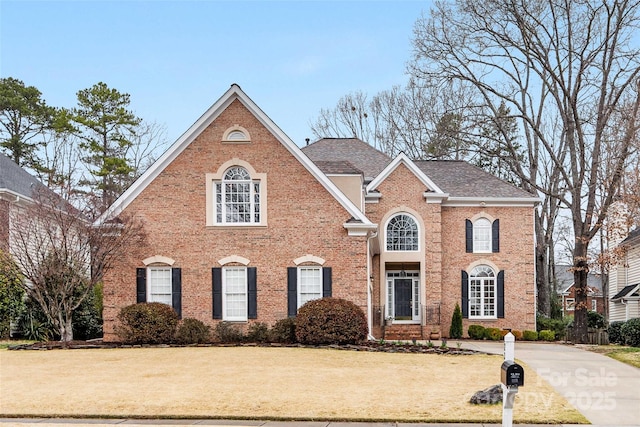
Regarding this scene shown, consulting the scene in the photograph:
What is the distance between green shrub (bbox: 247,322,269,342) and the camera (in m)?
22.8

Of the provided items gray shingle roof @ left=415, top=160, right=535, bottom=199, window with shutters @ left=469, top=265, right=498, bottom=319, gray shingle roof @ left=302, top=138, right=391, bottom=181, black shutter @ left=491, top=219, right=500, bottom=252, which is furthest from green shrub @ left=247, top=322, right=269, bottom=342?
black shutter @ left=491, top=219, right=500, bottom=252

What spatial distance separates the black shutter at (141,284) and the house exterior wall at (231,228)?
6.2 inches

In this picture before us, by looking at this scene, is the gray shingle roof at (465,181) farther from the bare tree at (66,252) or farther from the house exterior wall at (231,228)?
the bare tree at (66,252)

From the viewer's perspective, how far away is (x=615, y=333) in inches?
1217

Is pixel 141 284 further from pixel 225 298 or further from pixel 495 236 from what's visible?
pixel 495 236

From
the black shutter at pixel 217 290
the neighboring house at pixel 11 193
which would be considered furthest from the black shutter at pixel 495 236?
the neighboring house at pixel 11 193

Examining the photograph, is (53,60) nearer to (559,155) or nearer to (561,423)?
(561,423)

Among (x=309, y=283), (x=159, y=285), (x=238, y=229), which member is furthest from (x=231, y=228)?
(x=309, y=283)

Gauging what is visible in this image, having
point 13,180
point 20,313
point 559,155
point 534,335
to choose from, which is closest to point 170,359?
point 20,313

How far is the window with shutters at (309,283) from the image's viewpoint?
23672 millimetres

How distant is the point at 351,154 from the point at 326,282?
11.7 metres

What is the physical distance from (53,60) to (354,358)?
12.3 meters

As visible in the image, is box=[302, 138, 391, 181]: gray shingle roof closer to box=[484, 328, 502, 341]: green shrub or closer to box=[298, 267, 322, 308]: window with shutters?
box=[484, 328, 502, 341]: green shrub

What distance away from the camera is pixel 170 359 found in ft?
60.3
